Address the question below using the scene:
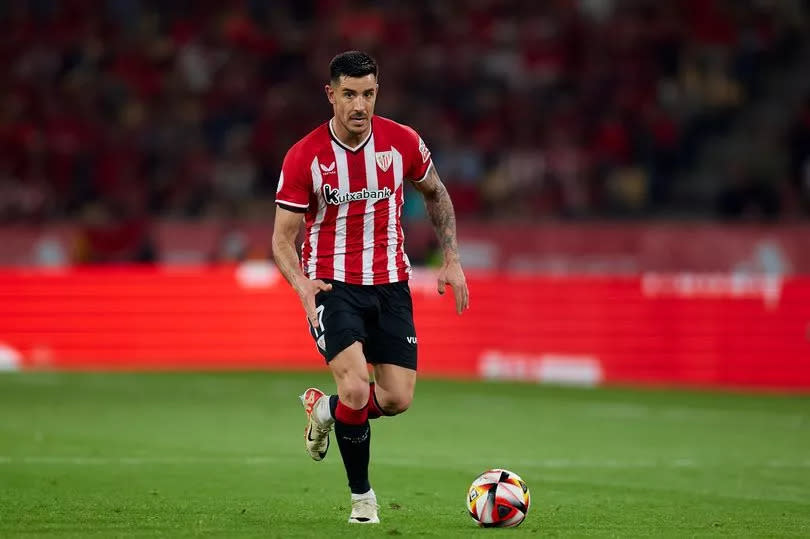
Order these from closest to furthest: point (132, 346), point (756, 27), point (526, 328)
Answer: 1. point (526, 328)
2. point (132, 346)
3. point (756, 27)

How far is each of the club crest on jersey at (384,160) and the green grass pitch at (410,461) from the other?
1.88m

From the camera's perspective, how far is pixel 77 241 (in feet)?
72.4

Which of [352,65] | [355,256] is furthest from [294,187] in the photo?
[352,65]

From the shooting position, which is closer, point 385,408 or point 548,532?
point 548,532

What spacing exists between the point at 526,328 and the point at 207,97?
9.14 metres

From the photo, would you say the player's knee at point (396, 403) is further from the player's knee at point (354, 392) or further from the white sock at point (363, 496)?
the white sock at point (363, 496)

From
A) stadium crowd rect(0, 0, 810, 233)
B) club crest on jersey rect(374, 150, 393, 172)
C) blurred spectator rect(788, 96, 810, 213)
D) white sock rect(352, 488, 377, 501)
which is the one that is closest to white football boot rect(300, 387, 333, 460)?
white sock rect(352, 488, 377, 501)

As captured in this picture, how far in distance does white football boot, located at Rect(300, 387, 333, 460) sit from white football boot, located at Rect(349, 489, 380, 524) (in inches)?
20.6

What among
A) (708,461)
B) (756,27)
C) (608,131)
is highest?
(756,27)

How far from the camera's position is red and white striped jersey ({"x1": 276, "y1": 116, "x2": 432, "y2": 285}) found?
7.70 metres

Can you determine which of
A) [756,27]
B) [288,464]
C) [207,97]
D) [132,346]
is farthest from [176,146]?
[288,464]

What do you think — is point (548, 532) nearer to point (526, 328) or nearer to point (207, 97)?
point (526, 328)

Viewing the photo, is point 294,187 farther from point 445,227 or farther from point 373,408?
point 373,408

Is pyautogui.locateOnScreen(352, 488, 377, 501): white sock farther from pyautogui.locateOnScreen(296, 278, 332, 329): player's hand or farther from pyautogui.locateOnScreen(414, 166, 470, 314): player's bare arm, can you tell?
pyautogui.locateOnScreen(414, 166, 470, 314): player's bare arm
